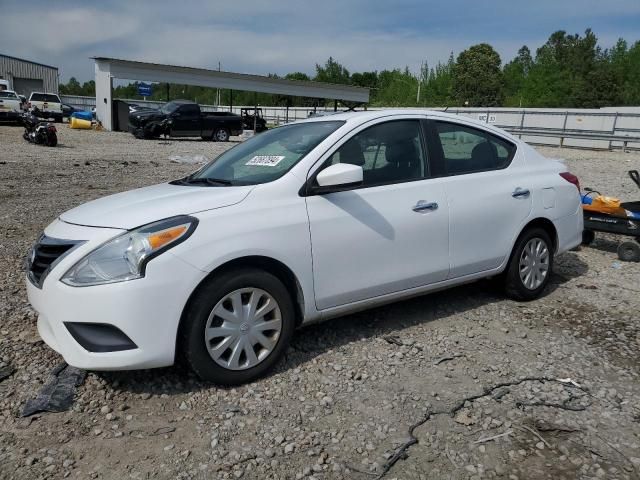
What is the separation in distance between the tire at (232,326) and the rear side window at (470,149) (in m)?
1.82

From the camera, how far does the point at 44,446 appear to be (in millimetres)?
2779

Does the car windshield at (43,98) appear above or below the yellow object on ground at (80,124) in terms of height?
above

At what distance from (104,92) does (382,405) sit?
102 feet

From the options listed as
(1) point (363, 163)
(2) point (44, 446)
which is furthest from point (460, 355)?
(2) point (44, 446)

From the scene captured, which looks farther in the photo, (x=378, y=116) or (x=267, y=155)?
(x=378, y=116)

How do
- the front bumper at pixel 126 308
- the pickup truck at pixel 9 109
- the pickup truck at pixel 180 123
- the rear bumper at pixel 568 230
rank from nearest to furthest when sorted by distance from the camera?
the front bumper at pixel 126 308 < the rear bumper at pixel 568 230 < the pickup truck at pixel 180 123 < the pickup truck at pixel 9 109

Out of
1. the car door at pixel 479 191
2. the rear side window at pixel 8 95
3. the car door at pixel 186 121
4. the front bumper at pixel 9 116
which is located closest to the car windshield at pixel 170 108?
the car door at pixel 186 121

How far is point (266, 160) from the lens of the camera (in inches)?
154

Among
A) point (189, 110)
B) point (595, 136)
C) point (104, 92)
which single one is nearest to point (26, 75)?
point (104, 92)

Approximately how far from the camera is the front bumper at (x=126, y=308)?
9.66 feet

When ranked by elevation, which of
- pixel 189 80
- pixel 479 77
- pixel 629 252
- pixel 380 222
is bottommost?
pixel 629 252

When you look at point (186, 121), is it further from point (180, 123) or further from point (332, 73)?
point (332, 73)

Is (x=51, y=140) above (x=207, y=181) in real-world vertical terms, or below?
below

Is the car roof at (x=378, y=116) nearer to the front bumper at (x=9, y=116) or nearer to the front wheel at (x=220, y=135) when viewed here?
the front wheel at (x=220, y=135)
